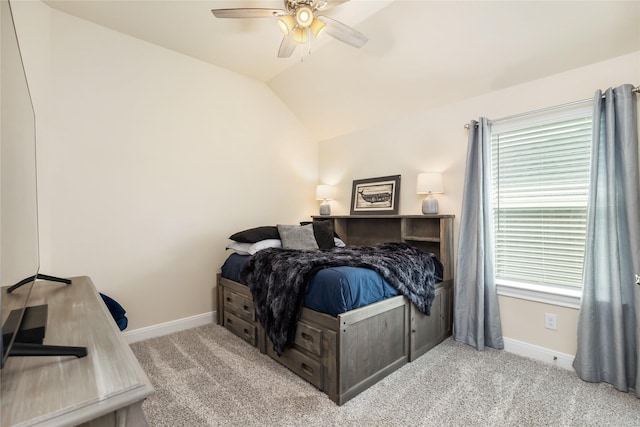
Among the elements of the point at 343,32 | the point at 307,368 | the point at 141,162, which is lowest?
the point at 307,368

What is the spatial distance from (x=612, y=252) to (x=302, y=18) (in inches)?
99.6

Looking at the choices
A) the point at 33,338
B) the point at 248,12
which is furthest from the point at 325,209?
the point at 33,338

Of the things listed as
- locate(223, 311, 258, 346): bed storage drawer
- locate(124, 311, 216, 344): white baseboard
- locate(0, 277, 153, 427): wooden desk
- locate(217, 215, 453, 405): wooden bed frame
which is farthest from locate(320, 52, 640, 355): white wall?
locate(0, 277, 153, 427): wooden desk

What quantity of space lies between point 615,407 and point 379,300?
4.75 feet

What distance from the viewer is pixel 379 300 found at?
2.03 meters

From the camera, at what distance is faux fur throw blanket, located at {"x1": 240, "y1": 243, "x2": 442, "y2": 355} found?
6.63 feet

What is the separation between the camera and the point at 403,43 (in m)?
2.52

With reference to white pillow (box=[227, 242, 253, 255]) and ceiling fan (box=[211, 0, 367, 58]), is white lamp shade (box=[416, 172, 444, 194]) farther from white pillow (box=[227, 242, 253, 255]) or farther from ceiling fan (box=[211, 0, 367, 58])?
white pillow (box=[227, 242, 253, 255])

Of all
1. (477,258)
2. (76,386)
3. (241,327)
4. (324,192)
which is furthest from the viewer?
(324,192)

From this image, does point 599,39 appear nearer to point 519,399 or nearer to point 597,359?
point 597,359

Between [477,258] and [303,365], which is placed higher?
[477,258]

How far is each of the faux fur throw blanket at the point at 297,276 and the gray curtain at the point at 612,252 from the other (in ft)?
3.34

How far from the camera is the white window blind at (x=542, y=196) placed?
2167 millimetres

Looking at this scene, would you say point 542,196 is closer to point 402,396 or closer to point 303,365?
point 402,396
